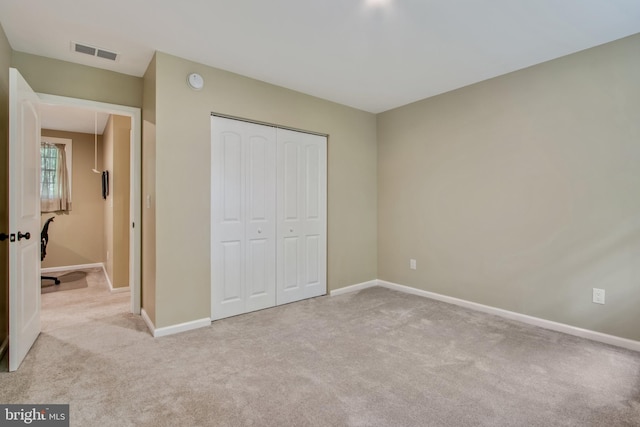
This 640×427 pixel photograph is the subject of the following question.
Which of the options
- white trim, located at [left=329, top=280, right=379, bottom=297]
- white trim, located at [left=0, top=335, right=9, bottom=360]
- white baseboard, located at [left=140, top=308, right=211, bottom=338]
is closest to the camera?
white trim, located at [left=0, top=335, right=9, bottom=360]

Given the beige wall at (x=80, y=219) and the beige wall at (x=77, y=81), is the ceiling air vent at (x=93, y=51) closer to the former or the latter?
the beige wall at (x=77, y=81)

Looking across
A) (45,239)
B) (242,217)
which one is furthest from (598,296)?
(45,239)

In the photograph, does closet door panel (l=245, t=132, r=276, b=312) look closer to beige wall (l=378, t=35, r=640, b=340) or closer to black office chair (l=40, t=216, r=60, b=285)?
beige wall (l=378, t=35, r=640, b=340)

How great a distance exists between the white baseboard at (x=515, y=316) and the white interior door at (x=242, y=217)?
3.64 feet

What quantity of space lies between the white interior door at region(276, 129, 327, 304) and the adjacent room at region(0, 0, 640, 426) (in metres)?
0.02

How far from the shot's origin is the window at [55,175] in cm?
546

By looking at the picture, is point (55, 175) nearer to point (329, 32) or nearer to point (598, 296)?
point (329, 32)

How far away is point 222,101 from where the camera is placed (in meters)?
3.08

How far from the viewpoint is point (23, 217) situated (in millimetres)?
2258

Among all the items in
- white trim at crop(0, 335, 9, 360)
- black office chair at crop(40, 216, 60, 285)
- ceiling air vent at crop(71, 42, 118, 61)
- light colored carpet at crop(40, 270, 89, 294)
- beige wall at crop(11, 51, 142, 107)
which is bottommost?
light colored carpet at crop(40, 270, 89, 294)

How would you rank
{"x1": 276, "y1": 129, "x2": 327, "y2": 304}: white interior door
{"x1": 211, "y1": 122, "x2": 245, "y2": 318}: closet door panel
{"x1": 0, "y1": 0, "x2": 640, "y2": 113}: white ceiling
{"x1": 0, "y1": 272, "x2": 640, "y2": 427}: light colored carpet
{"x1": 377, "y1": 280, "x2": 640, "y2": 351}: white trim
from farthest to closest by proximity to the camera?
{"x1": 276, "y1": 129, "x2": 327, "y2": 304}: white interior door
{"x1": 211, "y1": 122, "x2": 245, "y2": 318}: closet door panel
{"x1": 377, "y1": 280, "x2": 640, "y2": 351}: white trim
{"x1": 0, "y1": 0, "x2": 640, "y2": 113}: white ceiling
{"x1": 0, "y1": 272, "x2": 640, "y2": 427}: light colored carpet

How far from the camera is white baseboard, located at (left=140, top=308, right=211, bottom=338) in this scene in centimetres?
272

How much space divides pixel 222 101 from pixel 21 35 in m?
1.54

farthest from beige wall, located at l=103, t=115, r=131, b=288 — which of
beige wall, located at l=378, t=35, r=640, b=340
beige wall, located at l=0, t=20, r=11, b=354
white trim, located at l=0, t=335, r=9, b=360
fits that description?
beige wall, located at l=378, t=35, r=640, b=340
